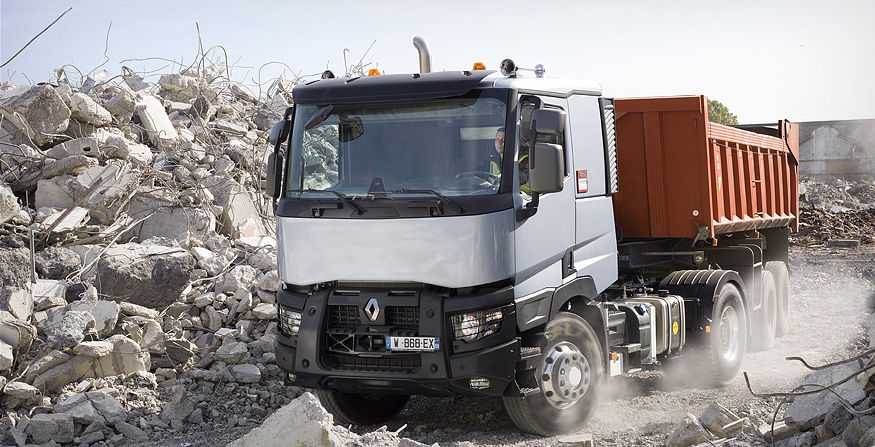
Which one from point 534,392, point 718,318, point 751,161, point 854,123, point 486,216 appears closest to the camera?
point 486,216

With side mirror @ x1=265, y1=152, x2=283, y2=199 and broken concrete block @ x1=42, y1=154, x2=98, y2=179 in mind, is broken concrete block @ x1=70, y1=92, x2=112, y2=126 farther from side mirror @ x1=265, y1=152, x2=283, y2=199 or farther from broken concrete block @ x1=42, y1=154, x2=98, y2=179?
side mirror @ x1=265, y1=152, x2=283, y2=199

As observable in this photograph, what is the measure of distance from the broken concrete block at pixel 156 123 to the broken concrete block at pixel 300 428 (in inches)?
309

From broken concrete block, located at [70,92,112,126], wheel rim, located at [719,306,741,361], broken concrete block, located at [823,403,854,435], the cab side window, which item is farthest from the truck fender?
broken concrete block, located at [70,92,112,126]

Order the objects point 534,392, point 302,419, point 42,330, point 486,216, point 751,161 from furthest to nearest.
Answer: point 751,161
point 42,330
point 534,392
point 486,216
point 302,419

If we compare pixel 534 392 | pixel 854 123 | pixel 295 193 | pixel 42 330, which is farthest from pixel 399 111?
pixel 854 123

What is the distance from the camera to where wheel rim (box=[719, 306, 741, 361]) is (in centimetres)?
930

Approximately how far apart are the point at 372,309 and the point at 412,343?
40cm

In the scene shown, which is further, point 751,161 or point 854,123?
point 854,123

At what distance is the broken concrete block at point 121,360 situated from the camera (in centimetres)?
814

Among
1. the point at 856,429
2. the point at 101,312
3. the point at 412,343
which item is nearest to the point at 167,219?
the point at 101,312

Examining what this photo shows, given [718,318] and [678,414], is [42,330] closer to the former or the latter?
[678,414]

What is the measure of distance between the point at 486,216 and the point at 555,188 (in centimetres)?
54

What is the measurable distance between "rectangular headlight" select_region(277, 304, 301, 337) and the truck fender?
4.52m

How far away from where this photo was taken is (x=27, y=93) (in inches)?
425
